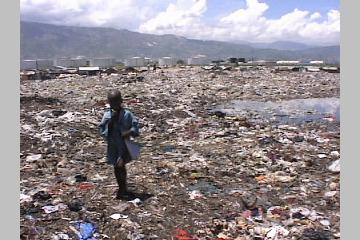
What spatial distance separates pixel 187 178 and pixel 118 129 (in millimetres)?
1711

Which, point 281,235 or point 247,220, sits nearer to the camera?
point 281,235

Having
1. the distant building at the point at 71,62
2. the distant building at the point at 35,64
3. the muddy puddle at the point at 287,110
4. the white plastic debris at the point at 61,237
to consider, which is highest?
the distant building at the point at 71,62

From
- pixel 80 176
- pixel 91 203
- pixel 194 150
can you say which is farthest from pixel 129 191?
pixel 194 150

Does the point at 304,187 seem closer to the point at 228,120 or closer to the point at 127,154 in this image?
the point at 127,154

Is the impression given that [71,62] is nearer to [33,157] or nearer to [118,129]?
[33,157]

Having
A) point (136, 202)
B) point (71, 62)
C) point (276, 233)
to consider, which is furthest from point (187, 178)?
point (71, 62)

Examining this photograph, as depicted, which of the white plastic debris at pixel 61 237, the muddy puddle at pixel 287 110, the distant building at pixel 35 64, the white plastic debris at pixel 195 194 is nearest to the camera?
the white plastic debris at pixel 61 237

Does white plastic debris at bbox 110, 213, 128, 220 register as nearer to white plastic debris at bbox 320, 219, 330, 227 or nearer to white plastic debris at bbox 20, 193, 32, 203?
white plastic debris at bbox 20, 193, 32, 203

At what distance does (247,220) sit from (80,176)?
277 cm

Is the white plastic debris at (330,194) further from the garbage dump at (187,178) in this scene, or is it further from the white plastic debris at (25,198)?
the white plastic debris at (25,198)

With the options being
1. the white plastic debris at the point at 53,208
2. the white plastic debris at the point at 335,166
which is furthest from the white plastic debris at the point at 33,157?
the white plastic debris at the point at 335,166

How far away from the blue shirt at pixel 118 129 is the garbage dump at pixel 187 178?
609 mm

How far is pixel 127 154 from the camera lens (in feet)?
17.4

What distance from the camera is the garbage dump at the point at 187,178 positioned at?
4.80 meters
